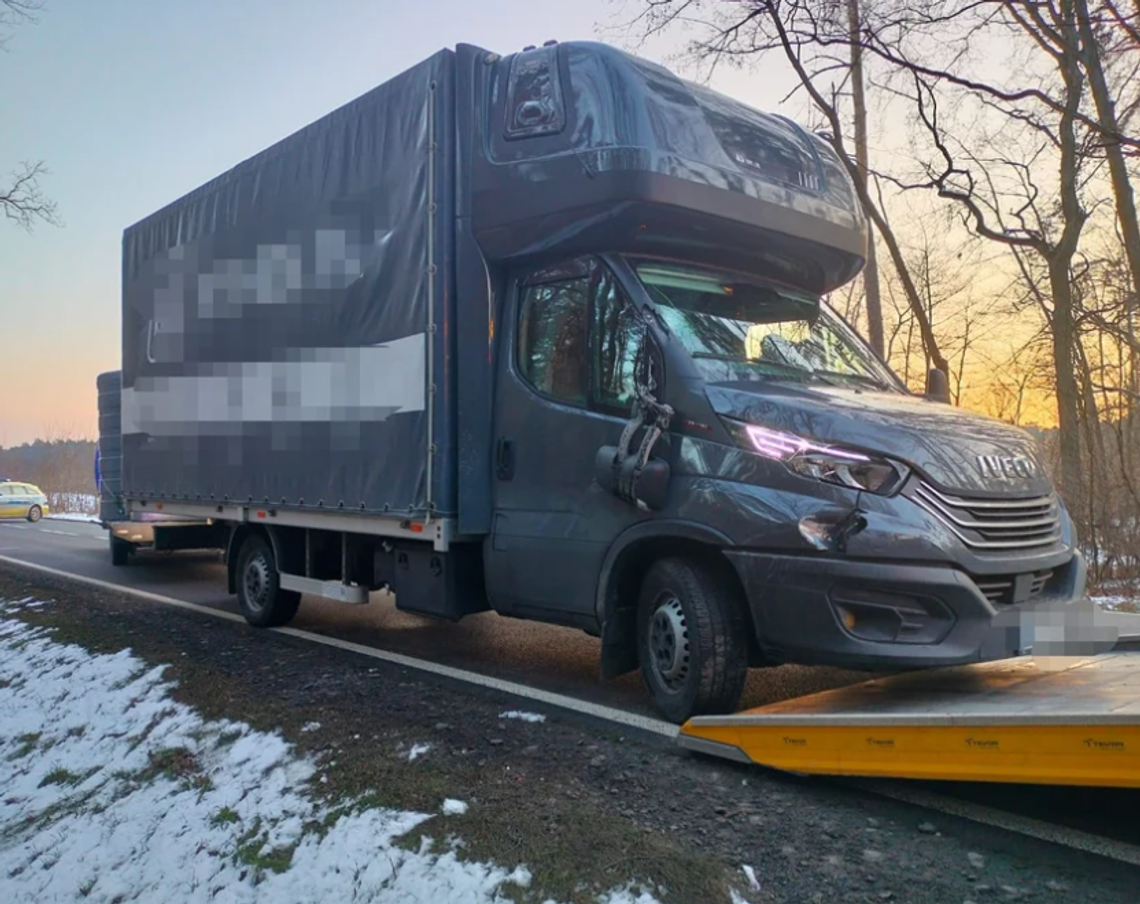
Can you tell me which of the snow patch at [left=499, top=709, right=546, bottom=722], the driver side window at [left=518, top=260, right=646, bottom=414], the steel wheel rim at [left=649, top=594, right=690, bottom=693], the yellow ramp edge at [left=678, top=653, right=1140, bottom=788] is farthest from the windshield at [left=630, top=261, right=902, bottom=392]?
the snow patch at [left=499, top=709, right=546, bottom=722]

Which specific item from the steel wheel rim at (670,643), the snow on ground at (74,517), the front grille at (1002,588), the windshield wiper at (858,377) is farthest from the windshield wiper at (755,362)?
the snow on ground at (74,517)

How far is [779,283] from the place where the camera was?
578 centimetres

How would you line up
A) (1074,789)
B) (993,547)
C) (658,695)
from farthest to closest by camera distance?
(658,695) → (993,547) → (1074,789)

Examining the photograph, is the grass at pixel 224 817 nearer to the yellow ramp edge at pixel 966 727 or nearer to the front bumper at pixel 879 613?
the yellow ramp edge at pixel 966 727

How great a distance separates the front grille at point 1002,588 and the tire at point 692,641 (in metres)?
1.11

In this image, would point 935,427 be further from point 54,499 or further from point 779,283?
point 54,499

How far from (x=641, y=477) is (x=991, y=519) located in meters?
1.61

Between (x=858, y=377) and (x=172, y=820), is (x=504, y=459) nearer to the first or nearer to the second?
(x=858, y=377)

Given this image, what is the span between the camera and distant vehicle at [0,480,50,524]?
30.2m

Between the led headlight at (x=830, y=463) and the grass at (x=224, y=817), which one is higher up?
the led headlight at (x=830, y=463)

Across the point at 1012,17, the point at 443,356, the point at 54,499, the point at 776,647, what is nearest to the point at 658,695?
the point at 776,647

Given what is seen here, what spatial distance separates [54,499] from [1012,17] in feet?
148

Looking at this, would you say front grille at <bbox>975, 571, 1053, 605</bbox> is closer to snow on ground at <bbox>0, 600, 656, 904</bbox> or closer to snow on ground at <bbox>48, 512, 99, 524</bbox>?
snow on ground at <bbox>0, 600, 656, 904</bbox>

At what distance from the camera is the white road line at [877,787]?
10.8 feet
